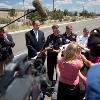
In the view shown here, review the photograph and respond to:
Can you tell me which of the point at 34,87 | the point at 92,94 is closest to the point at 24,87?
the point at 34,87

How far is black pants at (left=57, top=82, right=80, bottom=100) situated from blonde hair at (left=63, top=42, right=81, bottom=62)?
55 cm

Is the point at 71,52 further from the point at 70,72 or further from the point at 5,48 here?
the point at 5,48

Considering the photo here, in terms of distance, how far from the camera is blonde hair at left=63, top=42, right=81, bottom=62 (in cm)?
566

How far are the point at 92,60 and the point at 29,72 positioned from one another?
1380mm

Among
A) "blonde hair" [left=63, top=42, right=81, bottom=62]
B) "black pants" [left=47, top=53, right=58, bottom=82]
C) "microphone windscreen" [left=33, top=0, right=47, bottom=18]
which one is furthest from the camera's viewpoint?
"black pants" [left=47, top=53, right=58, bottom=82]

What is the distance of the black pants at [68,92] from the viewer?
243 inches

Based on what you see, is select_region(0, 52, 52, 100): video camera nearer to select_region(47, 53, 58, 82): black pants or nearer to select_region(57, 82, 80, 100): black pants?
select_region(57, 82, 80, 100): black pants

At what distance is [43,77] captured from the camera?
5391 mm

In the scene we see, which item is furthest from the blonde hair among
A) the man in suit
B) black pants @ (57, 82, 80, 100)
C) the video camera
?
the man in suit

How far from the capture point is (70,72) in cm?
588

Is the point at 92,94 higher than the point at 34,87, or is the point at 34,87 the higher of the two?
the point at 92,94

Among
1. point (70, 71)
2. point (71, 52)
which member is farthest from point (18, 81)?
point (70, 71)

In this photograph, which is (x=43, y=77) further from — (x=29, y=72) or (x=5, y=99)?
(x=5, y=99)

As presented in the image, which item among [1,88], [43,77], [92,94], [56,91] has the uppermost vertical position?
[92,94]
